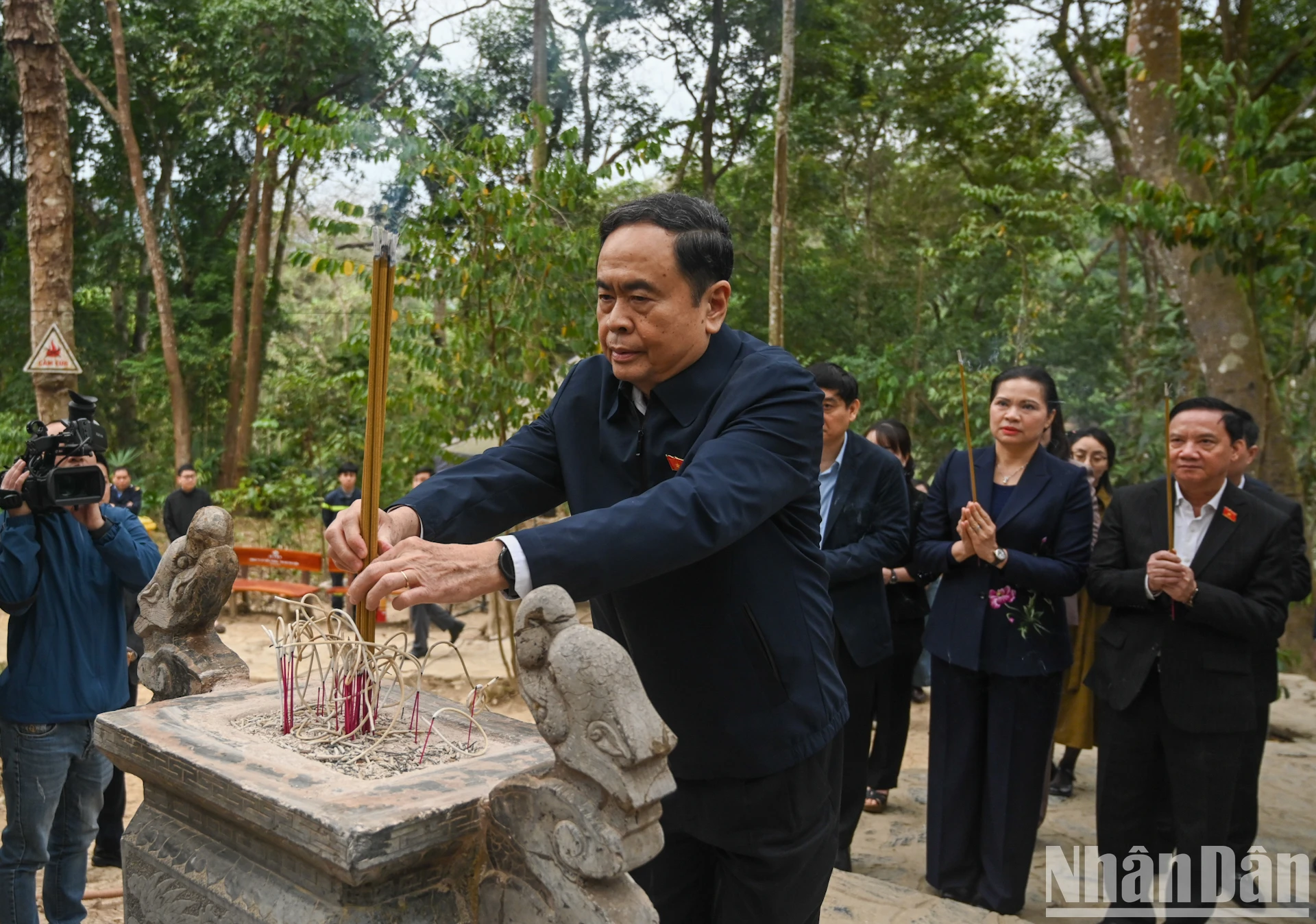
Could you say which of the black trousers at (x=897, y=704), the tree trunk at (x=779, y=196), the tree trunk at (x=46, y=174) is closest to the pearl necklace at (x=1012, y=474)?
the black trousers at (x=897, y=704)

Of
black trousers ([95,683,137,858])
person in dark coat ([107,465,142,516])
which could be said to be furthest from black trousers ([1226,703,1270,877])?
person in dark coat ([107,465,142,516])

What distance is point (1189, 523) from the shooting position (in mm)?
3406

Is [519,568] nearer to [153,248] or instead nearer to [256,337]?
[153,248]

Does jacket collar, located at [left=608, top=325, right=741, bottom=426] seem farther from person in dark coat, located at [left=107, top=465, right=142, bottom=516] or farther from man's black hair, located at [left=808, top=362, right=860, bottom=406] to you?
person in dark coat, located at [left=107, top=465, right=142, bottom=516]

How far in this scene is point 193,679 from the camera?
232cm

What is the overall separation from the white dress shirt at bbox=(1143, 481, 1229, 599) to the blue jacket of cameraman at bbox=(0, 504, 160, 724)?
10.6 feet

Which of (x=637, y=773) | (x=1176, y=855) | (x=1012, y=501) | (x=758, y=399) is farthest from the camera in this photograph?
(x=1012, y=501)

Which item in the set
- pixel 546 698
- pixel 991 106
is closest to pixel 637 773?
pixel 546 698

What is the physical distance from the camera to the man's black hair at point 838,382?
3.72 metres

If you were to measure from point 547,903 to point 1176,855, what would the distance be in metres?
2.60

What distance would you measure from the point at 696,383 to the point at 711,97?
12.3 meters

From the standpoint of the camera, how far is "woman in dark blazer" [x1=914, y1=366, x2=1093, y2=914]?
3.43m

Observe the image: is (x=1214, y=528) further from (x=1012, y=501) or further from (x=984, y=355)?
(x=984, y=355)

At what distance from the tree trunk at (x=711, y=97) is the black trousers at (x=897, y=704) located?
9.44 m
